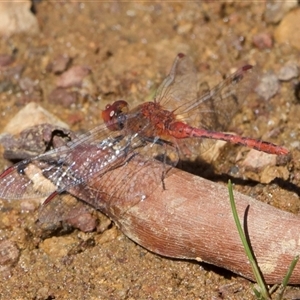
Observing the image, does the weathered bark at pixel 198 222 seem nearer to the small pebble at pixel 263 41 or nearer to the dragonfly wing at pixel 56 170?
the dragonfly wing at pixel 56 170

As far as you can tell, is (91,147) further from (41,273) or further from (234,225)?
(234,225)

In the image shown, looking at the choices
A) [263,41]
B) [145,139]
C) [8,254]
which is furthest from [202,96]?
[8,254]

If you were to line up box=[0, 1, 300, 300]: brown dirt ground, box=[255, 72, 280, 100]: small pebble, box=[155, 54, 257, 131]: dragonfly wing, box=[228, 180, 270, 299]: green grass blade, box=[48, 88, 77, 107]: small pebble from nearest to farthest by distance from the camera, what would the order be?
box=[228, 180, 270, 299]: green grass blade → box=[0, 1, 300, 300]: brown dirt ground → box=[155, 54, 257, 131]: dragonfly wing → box=[255, 72, 280, 100]: small pebble → box=[48, 88, 77, 107]: small pebble

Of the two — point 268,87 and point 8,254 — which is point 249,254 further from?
point 268,87

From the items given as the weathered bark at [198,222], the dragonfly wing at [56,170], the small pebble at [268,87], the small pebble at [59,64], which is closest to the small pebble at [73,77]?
the small pebble at [59,64]

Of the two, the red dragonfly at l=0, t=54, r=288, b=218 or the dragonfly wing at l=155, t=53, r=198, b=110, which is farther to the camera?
the dragonfly wing at l=155, t=53, r=198, b=110

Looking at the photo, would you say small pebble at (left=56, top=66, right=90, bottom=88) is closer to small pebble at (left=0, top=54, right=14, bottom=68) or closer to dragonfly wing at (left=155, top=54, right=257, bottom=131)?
small pebble at (left=0, top=54, right=14, bottom=68)

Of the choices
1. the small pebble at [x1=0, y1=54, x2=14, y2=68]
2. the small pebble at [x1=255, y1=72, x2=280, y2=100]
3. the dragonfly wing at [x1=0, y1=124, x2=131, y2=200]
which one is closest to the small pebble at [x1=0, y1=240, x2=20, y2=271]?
the dragonfly wing at [x1=0, y1=124, x2=131, y2=200]
